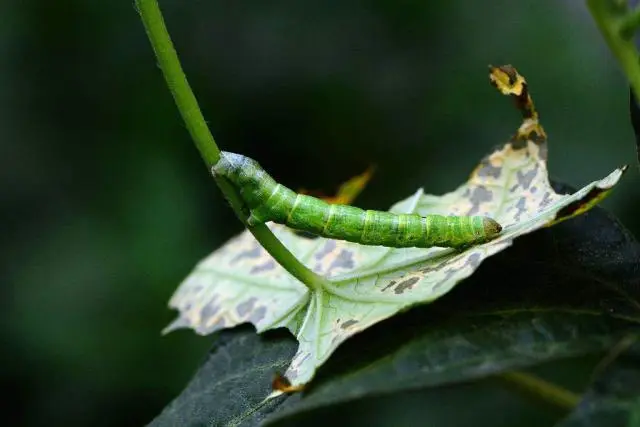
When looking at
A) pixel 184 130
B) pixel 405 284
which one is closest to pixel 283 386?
pixel 405 284

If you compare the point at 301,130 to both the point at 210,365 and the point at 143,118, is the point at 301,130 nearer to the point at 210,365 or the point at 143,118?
the point at 143,118

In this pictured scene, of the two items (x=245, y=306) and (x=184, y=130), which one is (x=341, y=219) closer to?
(x=245, y=306)

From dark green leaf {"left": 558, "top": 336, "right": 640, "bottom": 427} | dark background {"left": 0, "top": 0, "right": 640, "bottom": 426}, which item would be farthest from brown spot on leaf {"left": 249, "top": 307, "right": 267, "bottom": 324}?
dark background {"left": 0, "top": 0, "right": 640, "bottom": 426}

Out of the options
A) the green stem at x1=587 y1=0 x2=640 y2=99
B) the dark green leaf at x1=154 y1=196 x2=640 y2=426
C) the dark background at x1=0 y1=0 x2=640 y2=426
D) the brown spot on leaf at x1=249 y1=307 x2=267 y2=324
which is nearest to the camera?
the dark green leaf at x1=154 y1=196 x2=640 y2=426

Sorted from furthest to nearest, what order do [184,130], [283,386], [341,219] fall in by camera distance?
1. [184,130]
2. [341,219]
3. [283,386]

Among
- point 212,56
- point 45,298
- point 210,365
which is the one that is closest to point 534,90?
point 212,56

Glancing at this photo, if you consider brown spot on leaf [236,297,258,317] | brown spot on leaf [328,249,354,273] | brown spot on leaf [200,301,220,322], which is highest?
brown spot on leaf [200,301,220,322]

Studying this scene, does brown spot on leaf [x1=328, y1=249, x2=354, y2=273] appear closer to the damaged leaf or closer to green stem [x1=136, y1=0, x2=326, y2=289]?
the damaged leaf
